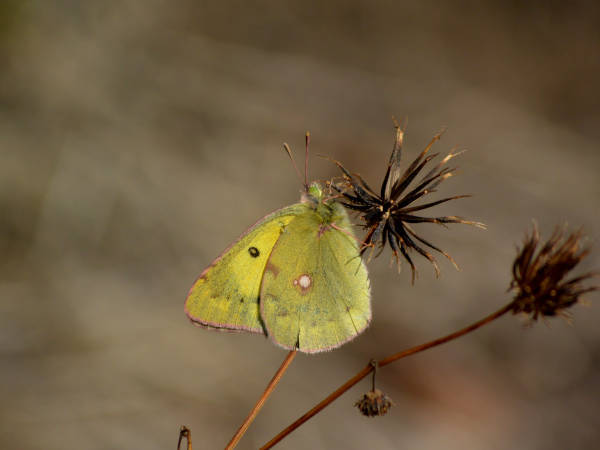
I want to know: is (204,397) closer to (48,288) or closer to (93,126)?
(48,288)

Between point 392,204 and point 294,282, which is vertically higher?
point 392,204

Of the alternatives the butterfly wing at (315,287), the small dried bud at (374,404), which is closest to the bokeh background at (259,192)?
A: the butterfly wing at (315,287)

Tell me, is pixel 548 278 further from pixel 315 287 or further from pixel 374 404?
pixel 315 287

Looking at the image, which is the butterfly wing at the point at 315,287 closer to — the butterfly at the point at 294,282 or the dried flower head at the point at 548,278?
the butterfly at the point at 294,282

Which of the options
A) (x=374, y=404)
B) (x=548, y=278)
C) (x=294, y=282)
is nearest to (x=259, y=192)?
(x=294, y=282)

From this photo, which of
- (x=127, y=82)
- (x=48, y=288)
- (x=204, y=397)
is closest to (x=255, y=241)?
(x=204, y=397)
